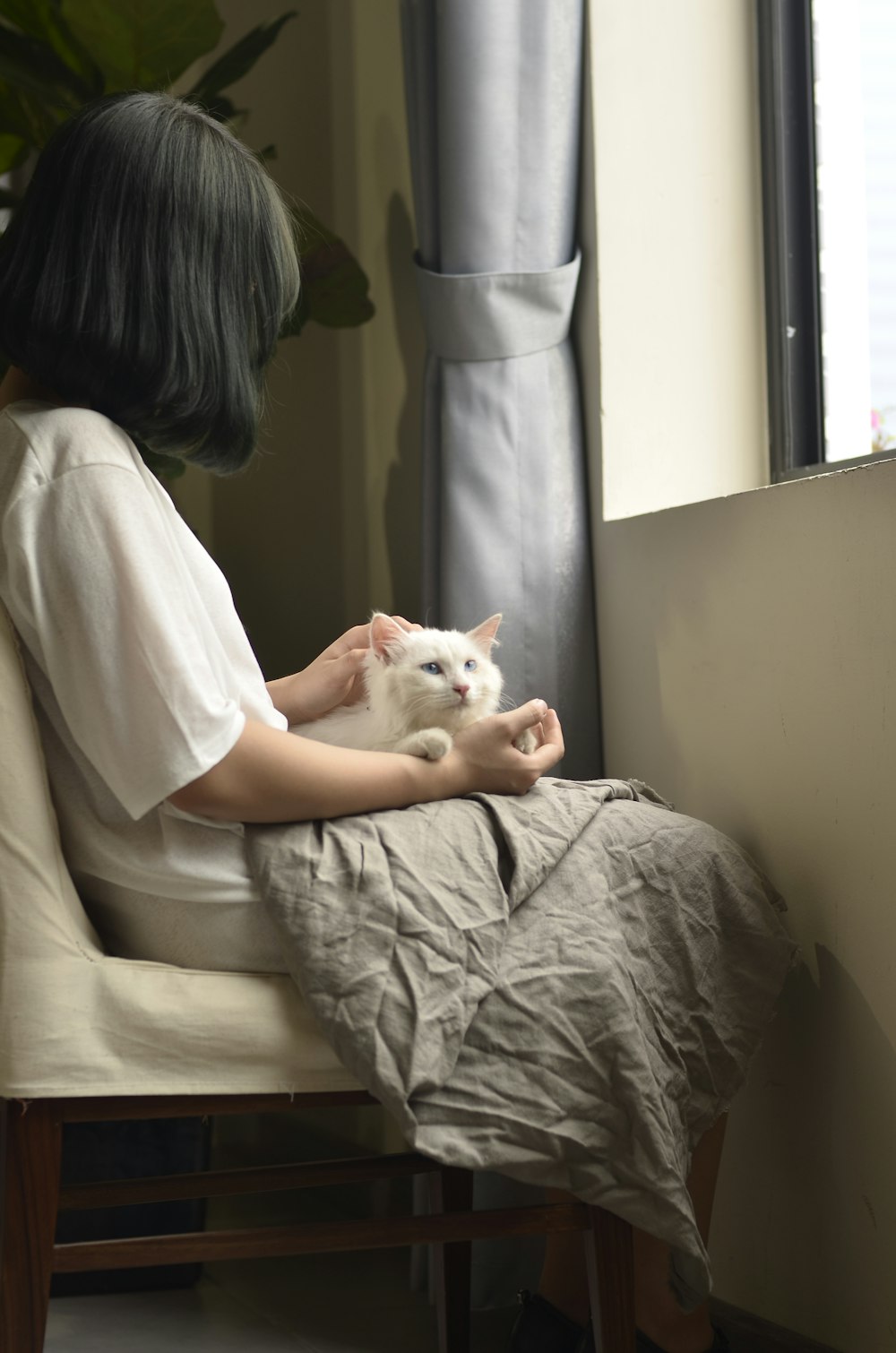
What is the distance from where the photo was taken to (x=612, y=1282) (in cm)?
108

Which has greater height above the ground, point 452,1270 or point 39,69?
point 39,69

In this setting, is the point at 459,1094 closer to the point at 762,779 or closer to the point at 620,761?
the point at 762,779

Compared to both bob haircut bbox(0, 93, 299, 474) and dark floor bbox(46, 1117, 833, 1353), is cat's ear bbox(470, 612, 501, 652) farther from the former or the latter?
dark floor bbox(46, 1117, 833, 1353)

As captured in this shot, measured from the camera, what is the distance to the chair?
3.23 feet

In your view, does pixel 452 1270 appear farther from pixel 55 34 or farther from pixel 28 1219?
pixel 55 34

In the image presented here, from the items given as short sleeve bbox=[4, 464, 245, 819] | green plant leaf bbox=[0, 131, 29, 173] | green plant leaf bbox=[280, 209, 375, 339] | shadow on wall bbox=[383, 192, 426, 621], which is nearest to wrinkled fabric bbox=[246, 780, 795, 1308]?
short sleeve bbox=[4, 464, 245, 819]

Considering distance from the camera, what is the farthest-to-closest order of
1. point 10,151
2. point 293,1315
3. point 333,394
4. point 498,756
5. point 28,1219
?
point 333,394
point 10,151
point 293,1315
point 498,756
point 28,1219

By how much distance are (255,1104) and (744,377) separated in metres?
1.24

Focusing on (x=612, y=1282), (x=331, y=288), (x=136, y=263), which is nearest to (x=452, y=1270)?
(x=612, y=1282)

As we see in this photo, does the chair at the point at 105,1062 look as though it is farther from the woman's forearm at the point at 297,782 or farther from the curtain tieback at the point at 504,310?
the curtain tieback at the point at 504,310

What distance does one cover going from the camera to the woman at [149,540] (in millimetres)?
1001

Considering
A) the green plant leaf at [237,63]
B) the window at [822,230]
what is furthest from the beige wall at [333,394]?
the window at [822,230]

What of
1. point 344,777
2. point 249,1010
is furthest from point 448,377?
point 249,1010

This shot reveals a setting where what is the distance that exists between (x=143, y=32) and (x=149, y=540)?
4.69 ft
